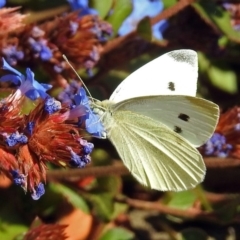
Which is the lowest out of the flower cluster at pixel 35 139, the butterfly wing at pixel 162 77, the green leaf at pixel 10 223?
the green leaf at pixel 10 223

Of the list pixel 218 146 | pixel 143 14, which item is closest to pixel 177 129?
pixel 218 146

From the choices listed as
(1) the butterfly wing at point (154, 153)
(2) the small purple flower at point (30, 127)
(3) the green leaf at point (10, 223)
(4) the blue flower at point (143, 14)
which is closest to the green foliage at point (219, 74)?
(4) the blue flower at point (143, 14)

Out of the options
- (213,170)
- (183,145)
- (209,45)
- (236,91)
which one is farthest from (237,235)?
(183,145)

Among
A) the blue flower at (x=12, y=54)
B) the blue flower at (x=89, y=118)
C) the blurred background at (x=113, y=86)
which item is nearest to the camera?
the blue flower at (x=89, y=118)

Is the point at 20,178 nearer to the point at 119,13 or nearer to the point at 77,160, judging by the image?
the point at 77,160

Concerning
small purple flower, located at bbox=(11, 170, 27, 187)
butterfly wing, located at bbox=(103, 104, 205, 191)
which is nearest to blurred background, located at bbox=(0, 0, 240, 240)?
butterfly wing, located at bbox=(103, 104, 205, 191)

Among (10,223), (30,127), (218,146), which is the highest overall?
(30,127)

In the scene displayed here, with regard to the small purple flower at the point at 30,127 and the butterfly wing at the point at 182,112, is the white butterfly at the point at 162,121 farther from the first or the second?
the small purple flower at the point at 30,127
